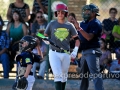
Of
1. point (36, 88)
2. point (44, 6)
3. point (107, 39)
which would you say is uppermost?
point (44, 6)

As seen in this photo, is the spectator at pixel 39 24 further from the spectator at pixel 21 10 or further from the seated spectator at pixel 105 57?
the seated spectator at pixel 105 57

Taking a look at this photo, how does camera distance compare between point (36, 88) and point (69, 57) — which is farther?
point (36, 88)

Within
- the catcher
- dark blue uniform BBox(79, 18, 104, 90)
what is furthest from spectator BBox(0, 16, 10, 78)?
dark blue uniform BBox(79, 18, 104, 90)

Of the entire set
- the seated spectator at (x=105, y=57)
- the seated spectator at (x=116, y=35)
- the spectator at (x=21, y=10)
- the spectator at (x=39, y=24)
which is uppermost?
the spectator at (x=21, y=10)

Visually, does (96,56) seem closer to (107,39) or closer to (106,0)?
(107,39)

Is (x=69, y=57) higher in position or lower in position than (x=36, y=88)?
higher

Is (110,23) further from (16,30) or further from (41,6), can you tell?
(16,30)

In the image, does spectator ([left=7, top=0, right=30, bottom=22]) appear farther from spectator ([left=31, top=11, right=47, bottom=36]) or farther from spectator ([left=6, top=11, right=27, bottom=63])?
spectator ([left=31, top=11, right=47, bottom=36])

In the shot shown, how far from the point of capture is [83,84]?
981 centimetres

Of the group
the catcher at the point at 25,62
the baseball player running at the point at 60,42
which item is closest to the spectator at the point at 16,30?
the baseball player running at the point at 60,42

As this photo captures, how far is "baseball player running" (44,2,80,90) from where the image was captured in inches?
365

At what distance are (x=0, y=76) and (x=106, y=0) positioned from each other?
13.0 ft

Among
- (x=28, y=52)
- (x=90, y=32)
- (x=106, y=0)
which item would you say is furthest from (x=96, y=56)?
(x=106, y=0)

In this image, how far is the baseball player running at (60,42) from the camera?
9.27m
